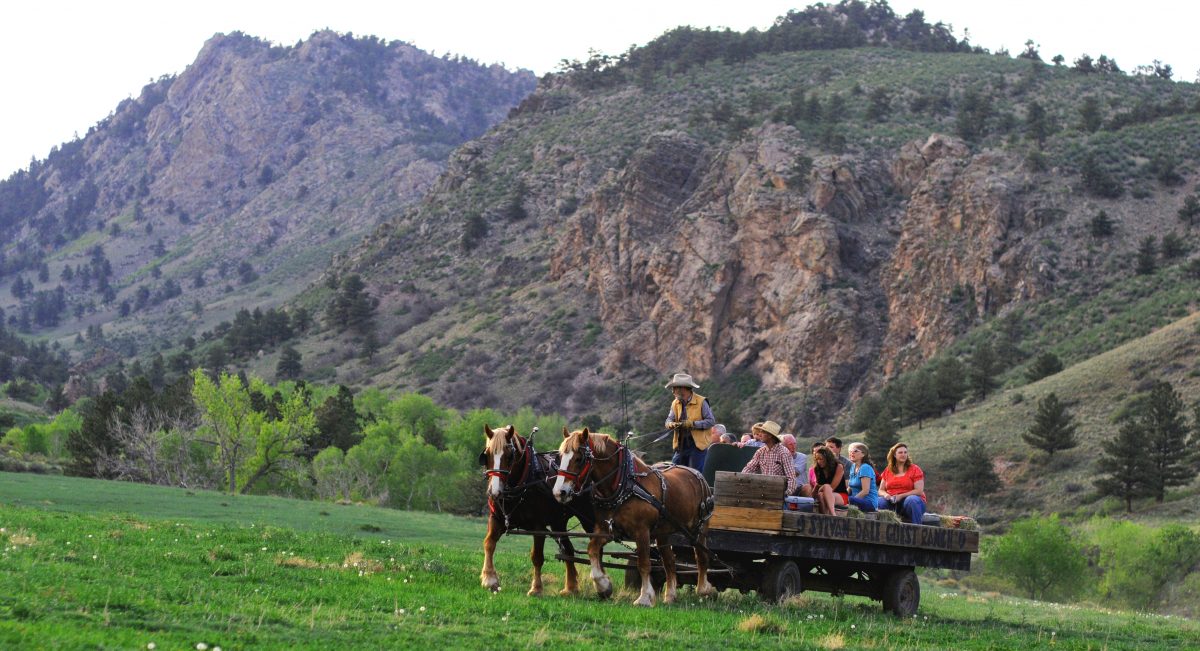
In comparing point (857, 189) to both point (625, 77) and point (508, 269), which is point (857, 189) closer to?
Answer: point (508, 269)

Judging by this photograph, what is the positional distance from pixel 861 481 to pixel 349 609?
9.19m

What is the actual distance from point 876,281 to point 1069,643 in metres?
88.4

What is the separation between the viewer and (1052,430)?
211ft

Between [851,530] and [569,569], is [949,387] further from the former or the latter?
[569,569]

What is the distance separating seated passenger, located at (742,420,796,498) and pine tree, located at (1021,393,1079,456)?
2004 inches

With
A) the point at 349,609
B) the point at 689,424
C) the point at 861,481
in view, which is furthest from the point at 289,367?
the point at 349,609

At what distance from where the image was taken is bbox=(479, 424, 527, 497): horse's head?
16.1m

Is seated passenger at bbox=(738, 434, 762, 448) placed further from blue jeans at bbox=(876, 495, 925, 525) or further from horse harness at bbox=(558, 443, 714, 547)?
horse harness at bbox=(558, 443, 714, 547)

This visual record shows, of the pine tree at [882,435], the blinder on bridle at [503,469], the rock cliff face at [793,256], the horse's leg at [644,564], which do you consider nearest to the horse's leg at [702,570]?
the horse's leg at [644,564]

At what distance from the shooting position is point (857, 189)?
10612cm

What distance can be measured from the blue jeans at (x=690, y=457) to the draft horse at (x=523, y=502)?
100 inches

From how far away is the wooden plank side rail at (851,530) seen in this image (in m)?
16.5

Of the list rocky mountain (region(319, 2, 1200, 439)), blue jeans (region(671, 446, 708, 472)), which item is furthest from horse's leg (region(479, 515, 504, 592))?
rocky mountain (region(319, 2, 1200, 439))

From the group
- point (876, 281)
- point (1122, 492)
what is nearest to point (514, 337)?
point (876, 281)
